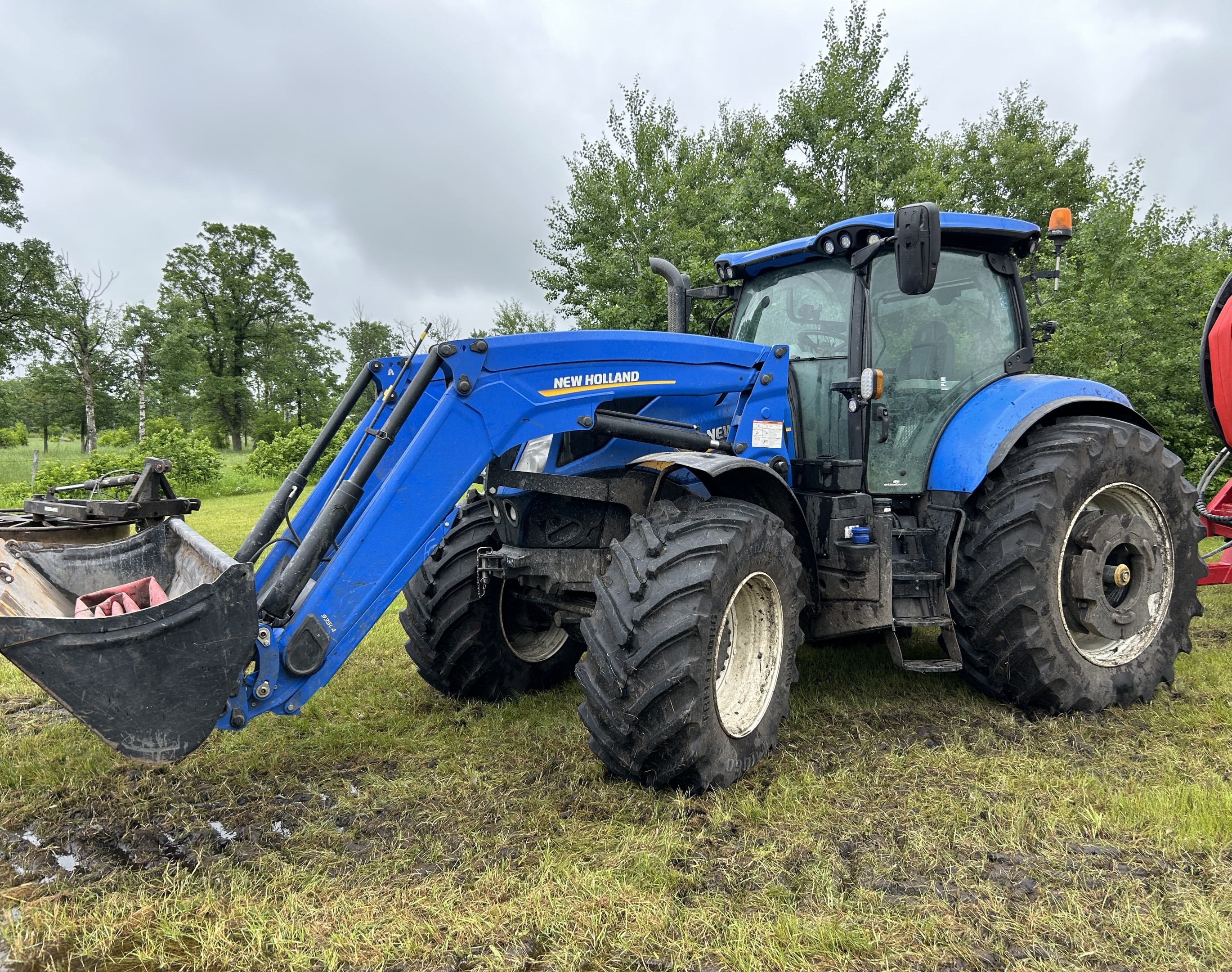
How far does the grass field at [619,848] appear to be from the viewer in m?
2.20

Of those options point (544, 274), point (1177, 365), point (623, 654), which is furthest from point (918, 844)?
point (544, 274)

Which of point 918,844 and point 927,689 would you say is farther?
point 927,689

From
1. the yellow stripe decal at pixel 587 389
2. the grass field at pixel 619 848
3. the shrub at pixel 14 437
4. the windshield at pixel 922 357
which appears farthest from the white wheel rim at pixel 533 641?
the shrub at pixel 14 437

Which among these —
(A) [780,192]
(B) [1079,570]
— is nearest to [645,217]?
(A) [780,192]

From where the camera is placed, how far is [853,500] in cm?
399

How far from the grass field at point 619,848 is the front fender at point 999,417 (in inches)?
50.3

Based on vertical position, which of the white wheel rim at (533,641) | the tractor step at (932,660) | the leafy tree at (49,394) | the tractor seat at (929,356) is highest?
the leafy tree at (49,394)

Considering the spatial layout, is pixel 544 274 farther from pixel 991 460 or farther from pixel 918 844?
pixel 918 844

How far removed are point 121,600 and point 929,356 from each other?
4021 mm

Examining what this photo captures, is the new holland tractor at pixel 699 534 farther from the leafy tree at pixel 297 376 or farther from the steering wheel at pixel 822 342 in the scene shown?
the leafy tree at pixel 297 376

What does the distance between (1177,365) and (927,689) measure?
29.5 ft

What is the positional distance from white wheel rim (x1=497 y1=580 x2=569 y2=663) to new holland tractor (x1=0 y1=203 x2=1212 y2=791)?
2cm

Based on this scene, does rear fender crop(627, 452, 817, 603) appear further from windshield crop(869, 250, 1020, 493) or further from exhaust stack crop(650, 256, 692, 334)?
exhaust stack crop(650, 256, 692, 334)

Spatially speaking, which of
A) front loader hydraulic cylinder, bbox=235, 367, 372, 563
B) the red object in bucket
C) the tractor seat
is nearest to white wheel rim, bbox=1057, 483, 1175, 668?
the tractor seat
